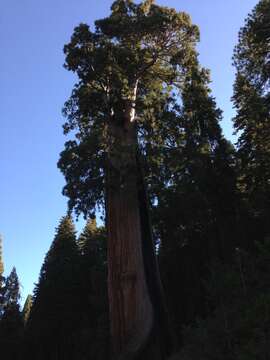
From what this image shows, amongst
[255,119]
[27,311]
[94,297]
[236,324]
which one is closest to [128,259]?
[236,324]

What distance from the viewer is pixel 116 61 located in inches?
555

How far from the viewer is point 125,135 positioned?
13.0 metres

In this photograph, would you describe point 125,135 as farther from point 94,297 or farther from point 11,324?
point 11,324

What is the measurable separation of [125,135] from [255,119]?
7.48m

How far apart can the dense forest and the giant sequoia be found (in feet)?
0.12

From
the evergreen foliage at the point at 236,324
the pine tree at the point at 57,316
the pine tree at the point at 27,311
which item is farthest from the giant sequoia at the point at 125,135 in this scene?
the pine tree at the point at 27,311

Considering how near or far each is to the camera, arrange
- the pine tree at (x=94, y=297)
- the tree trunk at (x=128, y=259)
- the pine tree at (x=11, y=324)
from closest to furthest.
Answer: the tree trunk at (x=128, y=259)
the pine tree at (x=94, y=297)
the pine tree at (x=11, y=324)

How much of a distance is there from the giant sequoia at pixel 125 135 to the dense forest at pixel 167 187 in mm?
37

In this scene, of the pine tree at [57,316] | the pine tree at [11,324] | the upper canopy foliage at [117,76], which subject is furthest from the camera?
the pine tree at [11,324]

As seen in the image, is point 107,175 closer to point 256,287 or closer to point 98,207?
point 98,207

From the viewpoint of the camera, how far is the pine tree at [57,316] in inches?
1241

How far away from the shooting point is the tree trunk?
9586 mm

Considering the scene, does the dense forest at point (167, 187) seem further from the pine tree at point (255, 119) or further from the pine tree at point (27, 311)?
the pine tree at point (27, 311)

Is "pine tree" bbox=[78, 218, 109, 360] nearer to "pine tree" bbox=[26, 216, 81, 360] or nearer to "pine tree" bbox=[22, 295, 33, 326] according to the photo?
"pine tree" bbox=[26, 216, 81, 360]
